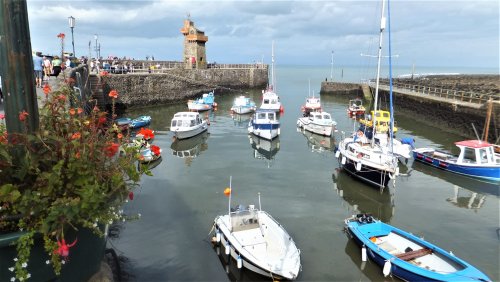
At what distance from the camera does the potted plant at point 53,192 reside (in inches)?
97.7

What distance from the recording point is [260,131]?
1184 inches

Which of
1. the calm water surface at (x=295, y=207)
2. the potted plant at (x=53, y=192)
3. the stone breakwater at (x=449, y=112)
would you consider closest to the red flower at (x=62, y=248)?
the potted plant at (x=53, y=192)

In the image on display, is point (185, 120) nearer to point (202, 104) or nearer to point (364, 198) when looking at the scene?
point (202, 104)

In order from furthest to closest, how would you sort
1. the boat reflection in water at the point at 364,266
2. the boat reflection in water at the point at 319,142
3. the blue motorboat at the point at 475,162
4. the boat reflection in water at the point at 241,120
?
the boat reflection in water at the point at 241,120 → the boat reflection in water at the point at 319,142 → the blue motorboat at the point at 475,162 → the boat reflection in water at the point at 364,266

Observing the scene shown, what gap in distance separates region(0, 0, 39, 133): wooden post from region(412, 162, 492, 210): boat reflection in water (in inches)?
774

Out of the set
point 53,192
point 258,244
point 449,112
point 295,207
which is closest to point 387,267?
point 258,244

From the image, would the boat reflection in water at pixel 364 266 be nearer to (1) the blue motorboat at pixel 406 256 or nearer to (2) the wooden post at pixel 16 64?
(1) the blue motorboat at pixel 406 256

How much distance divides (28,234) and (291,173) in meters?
20.1

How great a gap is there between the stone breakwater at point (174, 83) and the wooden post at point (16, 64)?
33230 mm

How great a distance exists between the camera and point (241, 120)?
40594 millimetres

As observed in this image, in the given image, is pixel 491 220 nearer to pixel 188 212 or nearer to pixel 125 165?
pixel 188 212

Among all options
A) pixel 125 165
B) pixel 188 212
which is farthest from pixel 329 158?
pixel 125 165

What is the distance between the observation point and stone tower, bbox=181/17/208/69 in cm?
6153

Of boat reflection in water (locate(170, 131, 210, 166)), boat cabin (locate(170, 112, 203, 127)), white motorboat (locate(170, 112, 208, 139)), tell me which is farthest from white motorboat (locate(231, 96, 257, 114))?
boat cabin (locate(170, 112, 203, 127))
